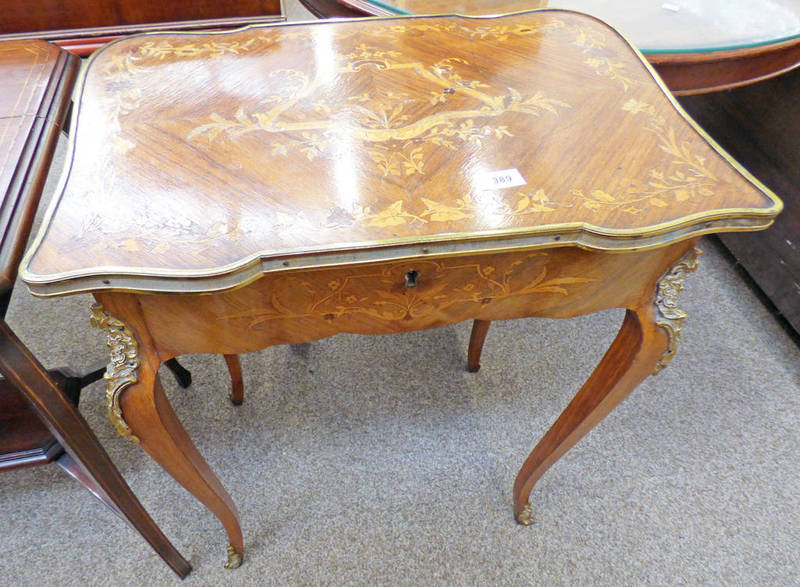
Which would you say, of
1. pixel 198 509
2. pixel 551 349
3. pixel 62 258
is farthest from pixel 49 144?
pixel 551 349

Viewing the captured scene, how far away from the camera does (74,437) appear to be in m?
0.63

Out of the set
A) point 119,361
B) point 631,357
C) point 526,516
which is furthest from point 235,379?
point 631,357

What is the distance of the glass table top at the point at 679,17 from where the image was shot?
928 mm

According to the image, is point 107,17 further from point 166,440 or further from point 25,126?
point 166,440

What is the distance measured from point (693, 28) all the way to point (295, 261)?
928mm

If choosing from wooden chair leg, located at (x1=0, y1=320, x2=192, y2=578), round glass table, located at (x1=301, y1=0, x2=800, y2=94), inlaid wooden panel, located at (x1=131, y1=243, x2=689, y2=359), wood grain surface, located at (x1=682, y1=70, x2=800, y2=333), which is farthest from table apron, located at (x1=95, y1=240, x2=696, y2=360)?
wood grain surface, located at (x1=682, y1=70, x2=800, y2=333)

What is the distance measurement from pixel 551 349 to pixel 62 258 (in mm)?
1047

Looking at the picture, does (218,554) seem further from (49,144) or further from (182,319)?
(49,144)

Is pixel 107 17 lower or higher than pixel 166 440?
higher

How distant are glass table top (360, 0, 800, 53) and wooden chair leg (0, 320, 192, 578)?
0.84 metres

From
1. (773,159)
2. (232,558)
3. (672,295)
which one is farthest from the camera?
(773,159)

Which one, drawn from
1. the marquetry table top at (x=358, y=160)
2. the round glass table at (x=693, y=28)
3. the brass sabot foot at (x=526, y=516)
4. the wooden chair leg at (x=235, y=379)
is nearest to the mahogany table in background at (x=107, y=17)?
the round glass table at (x=693, y=28)

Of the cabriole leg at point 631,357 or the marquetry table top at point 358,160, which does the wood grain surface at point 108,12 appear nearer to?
the marquetry table top at point 358,160

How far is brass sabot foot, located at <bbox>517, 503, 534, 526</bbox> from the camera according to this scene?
3.15ft
